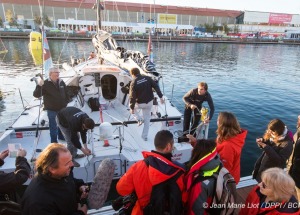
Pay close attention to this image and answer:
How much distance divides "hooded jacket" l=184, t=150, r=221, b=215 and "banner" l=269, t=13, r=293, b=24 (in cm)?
9227

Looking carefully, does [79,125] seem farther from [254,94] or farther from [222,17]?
[222,17]

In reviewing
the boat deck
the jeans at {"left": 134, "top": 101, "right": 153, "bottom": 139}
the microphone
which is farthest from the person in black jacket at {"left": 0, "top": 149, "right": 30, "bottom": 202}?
the jeans at {"left": 134, "top": 101, "right": 153, "bottom": 139}

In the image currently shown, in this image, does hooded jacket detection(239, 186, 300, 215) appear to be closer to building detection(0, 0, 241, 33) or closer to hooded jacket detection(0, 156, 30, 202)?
hooded jacket detection(0, 156, 30, 202)

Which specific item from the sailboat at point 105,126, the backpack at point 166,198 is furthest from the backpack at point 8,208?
the sailboat at point 105,126

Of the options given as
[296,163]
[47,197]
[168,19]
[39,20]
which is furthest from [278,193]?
[168,19]

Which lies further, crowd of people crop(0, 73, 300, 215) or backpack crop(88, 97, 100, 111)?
backpack crop(88, 97, 100, 111)

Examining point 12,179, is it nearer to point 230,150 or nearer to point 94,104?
point 230,150

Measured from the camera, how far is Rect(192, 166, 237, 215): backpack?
223 centimetres

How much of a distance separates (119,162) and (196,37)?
2659 inches

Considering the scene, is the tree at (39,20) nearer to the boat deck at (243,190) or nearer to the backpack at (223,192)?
the boat deck at (243,190)

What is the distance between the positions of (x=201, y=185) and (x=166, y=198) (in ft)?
1.22

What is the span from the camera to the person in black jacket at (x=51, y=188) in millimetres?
1872

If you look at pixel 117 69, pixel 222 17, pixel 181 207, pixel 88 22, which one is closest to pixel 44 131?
pixel 117 69

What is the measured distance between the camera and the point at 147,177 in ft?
7.24
